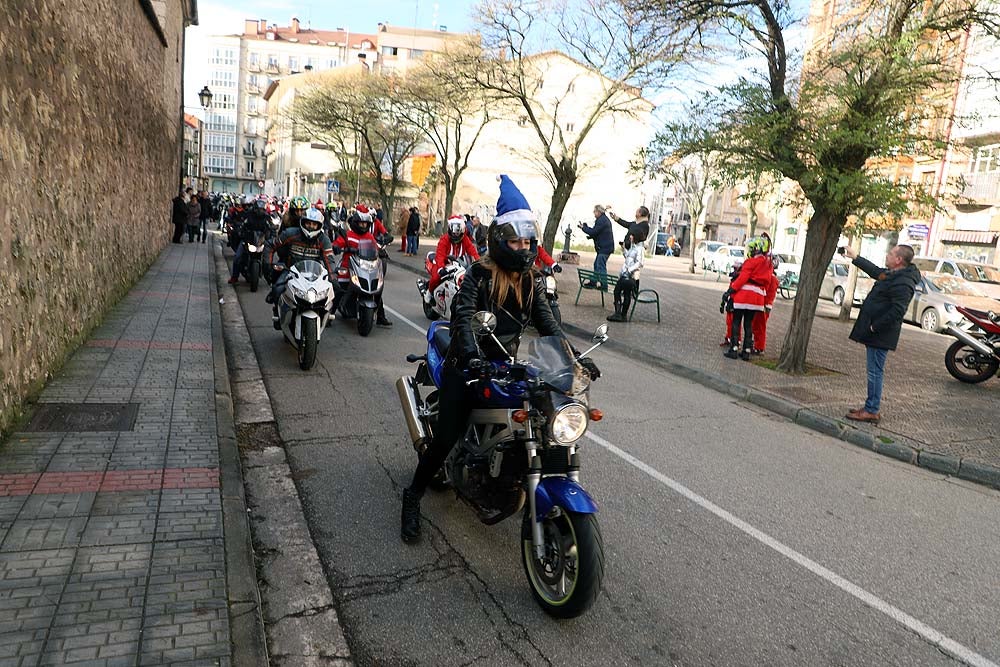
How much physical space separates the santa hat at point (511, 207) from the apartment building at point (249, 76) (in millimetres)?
100108

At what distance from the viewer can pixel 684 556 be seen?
4.20 m

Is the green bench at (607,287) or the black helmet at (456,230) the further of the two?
the green bench at (607,287)

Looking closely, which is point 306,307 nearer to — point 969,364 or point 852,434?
point 852,434

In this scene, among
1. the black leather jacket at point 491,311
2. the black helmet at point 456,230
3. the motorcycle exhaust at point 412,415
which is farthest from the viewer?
the black helmet at point 456,230

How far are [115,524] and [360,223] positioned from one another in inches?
292

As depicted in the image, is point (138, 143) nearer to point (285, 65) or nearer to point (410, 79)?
point (410, 79)

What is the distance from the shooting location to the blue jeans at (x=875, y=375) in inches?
304

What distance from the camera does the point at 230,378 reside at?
24.9ft

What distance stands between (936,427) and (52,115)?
9190mm

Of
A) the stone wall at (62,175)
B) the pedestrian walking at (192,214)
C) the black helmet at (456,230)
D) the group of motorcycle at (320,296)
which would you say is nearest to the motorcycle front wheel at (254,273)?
the stone wall at (62,175)

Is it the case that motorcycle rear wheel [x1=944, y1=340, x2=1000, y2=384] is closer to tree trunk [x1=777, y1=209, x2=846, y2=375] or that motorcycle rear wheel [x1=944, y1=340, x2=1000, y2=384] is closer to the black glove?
tree trunk [x1=777, y1=209, x2=846, y2=375]

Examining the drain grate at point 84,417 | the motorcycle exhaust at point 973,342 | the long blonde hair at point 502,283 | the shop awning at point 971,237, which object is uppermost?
the shop awning at point 971,237

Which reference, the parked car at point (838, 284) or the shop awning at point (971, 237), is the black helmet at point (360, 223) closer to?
the parked car at point (838, 284)

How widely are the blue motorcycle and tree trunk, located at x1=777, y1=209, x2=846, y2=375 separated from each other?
7512 mm
